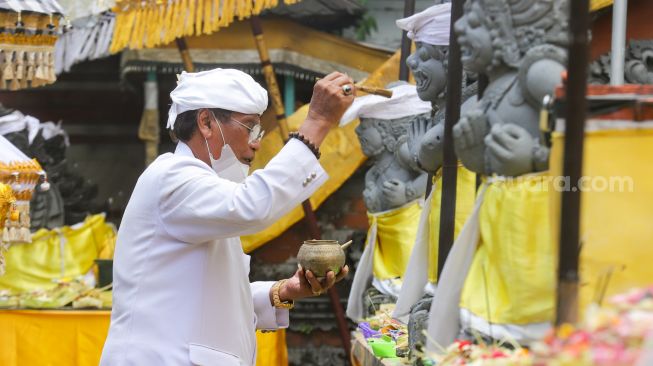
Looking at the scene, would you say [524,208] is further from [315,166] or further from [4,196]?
[4,196]

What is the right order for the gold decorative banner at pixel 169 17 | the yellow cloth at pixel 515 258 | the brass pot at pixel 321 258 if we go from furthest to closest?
the gold decorative banner at pixel 169 17
the brass pot at pixel 321 258
the yellow cloth at pixel 515 258

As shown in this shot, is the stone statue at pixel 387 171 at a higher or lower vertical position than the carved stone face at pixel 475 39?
lower

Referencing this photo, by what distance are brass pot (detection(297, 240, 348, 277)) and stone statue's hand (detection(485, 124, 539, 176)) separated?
1067mm

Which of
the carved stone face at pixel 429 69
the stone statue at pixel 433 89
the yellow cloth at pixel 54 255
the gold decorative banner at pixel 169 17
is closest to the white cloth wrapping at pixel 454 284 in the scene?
the stone statue at pixel 433 89

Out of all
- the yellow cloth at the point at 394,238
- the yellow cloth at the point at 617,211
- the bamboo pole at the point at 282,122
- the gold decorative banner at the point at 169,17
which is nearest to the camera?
the yellow cloth at the point at 617,211

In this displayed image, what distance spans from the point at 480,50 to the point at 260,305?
134 centimetres

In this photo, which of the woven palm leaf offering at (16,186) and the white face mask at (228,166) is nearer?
the white face mask at (228,166)

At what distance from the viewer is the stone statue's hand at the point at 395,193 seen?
→ 632 cm

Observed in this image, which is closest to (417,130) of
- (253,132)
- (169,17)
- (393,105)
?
(393,105)

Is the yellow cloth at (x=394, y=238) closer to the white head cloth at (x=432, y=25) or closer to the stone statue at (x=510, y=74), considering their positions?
the white head cloth at (x=432, y=25)

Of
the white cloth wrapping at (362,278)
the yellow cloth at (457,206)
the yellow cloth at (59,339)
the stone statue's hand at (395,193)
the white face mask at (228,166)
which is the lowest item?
the yellow cloth at (59,339)

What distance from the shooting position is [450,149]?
382cm

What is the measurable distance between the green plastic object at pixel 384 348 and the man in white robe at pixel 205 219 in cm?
97

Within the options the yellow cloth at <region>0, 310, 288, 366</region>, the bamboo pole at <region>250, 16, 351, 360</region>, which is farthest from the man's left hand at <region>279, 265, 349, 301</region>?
the bamboo pole at <region>250, 16, 351, 360</region>
